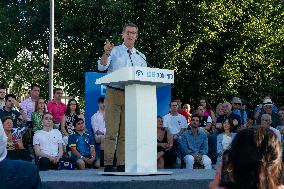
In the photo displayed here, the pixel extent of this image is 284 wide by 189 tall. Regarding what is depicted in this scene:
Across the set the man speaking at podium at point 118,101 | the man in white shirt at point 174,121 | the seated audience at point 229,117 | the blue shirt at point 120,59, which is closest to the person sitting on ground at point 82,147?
the man in white shirt at point 174,121

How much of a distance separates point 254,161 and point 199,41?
18461 mm

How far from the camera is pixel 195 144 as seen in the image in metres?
10.7

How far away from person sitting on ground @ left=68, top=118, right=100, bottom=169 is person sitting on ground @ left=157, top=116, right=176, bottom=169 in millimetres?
1068

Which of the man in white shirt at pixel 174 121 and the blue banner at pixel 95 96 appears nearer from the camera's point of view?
the blue banner at pixel 95 96

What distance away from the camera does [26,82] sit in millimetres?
28938

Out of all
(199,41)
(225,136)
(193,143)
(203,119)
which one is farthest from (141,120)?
(199,41)

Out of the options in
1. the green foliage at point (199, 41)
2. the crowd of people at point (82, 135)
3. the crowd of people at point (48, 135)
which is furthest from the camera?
the green foliage at point (199, 41)

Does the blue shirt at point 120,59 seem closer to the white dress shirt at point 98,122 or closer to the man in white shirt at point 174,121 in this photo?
the white dress shirt at point 98,122

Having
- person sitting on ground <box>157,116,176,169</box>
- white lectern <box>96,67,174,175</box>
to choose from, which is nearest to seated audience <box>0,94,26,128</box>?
person sitting on ground <box>157,116,176,169</box>

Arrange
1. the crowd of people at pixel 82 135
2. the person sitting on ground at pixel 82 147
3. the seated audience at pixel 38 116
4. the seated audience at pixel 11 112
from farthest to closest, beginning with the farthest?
1. the seated audience at pixel 38 116
2. the seated audience at pixel 11 112
3. the person sitting on ground at pixel 82 147
4. the crowd of people at pixel 82 135

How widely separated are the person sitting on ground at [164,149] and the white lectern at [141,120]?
3.55 m

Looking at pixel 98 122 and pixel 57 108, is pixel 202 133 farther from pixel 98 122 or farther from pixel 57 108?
pixel 57 108

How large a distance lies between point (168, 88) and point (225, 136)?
1624 mm

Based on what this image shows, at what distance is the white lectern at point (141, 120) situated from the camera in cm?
634
